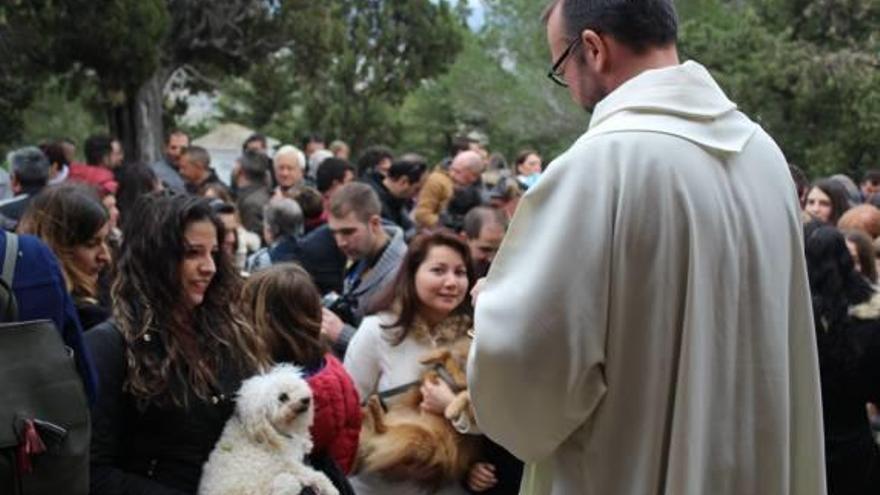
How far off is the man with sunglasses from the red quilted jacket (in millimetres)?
1625

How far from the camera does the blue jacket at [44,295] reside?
11.0ft

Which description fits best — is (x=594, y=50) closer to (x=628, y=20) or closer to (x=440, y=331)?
(x=628, y=20)

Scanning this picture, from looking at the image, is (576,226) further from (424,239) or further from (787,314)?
(424,239)

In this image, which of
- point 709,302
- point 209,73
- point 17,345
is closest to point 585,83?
point 709,302

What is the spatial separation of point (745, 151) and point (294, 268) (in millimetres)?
2316

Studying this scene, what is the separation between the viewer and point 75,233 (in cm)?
463

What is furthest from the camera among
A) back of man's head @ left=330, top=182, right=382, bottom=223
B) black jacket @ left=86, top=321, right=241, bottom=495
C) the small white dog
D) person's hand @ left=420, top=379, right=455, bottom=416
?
back of man's head @ left=330, top=182, right=382, bottom=223

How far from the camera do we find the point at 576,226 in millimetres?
2521

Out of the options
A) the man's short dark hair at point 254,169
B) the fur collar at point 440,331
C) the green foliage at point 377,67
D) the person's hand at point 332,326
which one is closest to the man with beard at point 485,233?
the person's hand at point 332,326

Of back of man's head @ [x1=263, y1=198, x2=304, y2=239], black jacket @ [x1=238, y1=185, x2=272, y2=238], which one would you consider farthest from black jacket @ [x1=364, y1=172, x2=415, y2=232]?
back of man's head @ [x1=263, y1=198, x2=304, y2=239]

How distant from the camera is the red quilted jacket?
4.22 meters

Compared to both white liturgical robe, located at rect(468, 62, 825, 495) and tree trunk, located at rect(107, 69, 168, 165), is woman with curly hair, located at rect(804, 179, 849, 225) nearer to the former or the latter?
white liturgical robe, located at rect(468, 62, 825, 495)

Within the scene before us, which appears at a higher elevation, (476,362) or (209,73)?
(476,362)

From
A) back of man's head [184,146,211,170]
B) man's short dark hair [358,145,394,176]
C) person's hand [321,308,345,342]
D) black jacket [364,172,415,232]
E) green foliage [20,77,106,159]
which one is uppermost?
person's hand [321,308,345,342]
